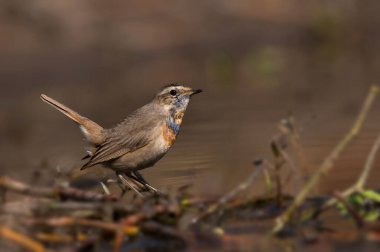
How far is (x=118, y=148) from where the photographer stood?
8.66 metres

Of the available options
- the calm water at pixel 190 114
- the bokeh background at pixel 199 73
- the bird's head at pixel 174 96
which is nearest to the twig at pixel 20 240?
the calm water at pixel 190 114

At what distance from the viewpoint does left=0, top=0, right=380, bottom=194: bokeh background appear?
9680 mm

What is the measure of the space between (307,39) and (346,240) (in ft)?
54.5

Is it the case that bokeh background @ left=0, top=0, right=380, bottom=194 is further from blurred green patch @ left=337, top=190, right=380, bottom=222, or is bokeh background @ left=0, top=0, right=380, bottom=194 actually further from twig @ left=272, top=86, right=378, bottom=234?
twig @ left=272, top=86, right=378, bottom=234

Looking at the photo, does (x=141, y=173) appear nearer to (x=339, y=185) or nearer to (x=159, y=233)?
(x=339, y=185)

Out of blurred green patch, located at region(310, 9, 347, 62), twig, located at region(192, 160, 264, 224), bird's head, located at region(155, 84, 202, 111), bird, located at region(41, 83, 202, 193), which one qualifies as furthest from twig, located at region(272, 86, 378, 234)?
blurred green patch, located at region(310, 9, 347, 62)

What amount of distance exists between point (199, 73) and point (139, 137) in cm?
963

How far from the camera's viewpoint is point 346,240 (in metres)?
5.48

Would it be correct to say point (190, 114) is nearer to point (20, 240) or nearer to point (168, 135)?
point (168, 135)

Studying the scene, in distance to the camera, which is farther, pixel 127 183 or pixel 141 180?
pixel 141 180

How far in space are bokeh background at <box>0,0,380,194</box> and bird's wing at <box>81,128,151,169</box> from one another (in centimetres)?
23

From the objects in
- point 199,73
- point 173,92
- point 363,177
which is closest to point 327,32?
point 199,73

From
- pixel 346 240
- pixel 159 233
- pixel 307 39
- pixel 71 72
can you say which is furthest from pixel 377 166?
pixel 307 39

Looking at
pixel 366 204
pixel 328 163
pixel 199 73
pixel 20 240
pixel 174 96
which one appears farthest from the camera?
pixel 199 73
